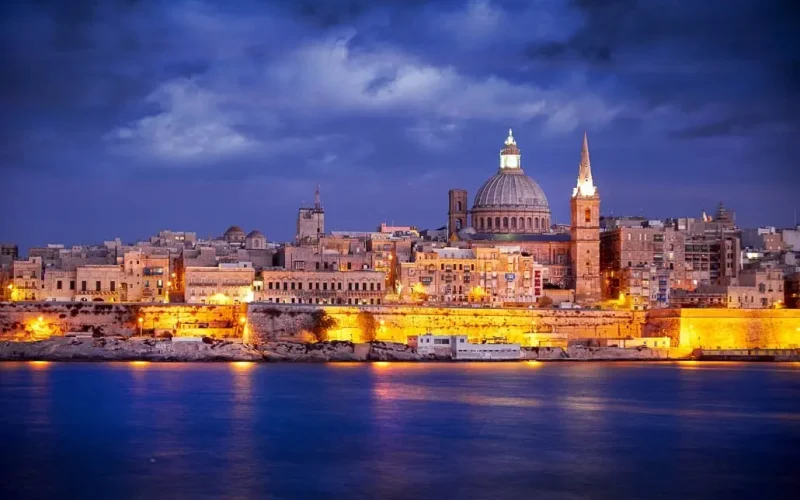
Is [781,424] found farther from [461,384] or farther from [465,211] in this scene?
[465,211]

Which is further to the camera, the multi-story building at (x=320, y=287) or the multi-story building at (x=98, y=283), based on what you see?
the multi-story building at (x=320, y=287)

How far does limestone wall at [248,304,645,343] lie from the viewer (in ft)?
161

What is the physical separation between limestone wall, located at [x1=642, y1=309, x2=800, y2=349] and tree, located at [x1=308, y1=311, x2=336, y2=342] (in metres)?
12.8

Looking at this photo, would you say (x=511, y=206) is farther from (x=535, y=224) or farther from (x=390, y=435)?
(x=390, y=435)

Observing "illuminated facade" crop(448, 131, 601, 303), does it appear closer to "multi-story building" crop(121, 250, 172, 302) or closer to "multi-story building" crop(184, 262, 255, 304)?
"multi-story building" crop(184, 262, 255, 304)

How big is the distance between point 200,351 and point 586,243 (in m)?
21.3

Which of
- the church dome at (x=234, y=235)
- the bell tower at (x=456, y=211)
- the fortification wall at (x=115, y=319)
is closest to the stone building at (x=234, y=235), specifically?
the church dome at (x=234, y=235)

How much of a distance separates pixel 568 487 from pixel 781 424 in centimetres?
1008

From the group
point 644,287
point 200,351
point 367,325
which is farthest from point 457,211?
point 200,351

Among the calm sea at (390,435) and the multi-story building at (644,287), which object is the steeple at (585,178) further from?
the calm sea at (390,435)

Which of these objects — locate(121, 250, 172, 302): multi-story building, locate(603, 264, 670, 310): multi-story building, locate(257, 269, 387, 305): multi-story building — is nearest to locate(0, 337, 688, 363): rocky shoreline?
locate(257, 269, 387, 305): multi-story building

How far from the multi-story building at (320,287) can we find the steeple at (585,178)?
A: 12.5 m

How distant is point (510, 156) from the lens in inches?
2697

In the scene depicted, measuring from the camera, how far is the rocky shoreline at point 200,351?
151ft
